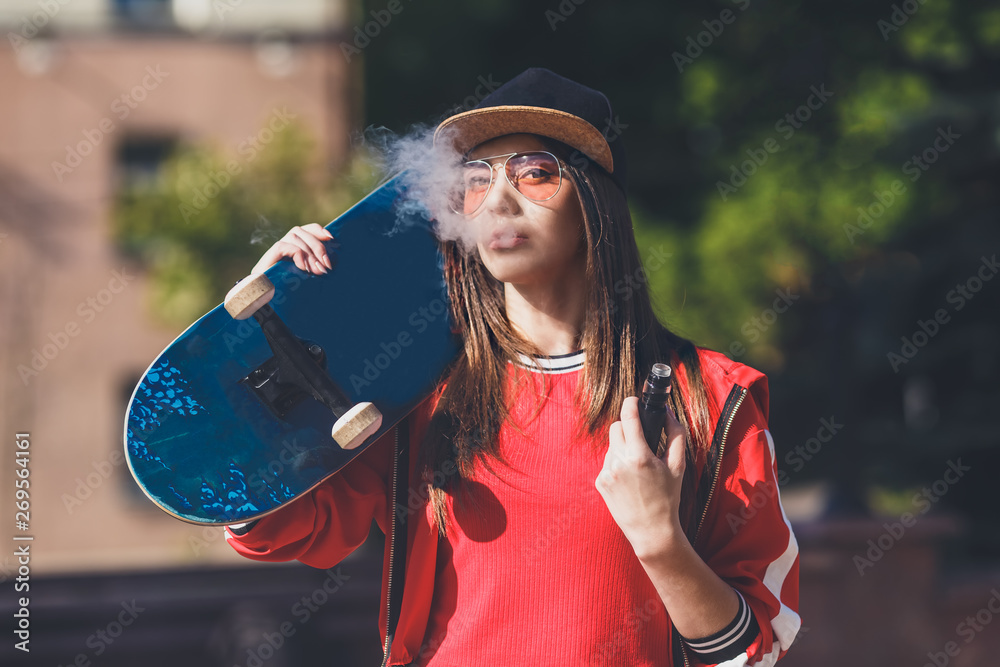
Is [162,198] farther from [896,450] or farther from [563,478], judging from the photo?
[563,478]

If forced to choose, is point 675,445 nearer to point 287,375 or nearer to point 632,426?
point 632,426

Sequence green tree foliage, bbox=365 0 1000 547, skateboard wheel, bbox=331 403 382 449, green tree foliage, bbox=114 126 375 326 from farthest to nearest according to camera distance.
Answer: green tree foliage, bbox=114 126 375 326, green tree foliage, bbox=365 0 1000 547, skateboard wheel, bbox=331 403 382 449

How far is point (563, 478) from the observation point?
1.60 metres

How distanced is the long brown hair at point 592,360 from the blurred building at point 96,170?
1021 cm

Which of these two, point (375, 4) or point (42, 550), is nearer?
point (375, 4)

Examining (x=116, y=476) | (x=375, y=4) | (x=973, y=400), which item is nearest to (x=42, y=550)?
(x=116, y=476)

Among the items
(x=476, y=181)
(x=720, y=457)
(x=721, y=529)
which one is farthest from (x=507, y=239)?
(x=721, y=529)

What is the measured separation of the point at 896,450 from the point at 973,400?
58cm

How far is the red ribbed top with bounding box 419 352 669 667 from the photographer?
1.55 metres

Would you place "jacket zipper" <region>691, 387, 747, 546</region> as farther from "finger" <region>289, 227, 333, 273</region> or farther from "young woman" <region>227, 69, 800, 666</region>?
"finger" <region>289, 227, 333, 273</region>

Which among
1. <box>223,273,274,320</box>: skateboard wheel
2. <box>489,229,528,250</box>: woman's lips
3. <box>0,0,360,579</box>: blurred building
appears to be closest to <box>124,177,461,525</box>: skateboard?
<box>223,273,274,320</box>: skateboard wheel

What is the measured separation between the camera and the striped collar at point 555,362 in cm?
174

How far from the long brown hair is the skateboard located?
93 mm

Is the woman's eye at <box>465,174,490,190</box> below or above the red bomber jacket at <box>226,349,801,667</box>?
above
